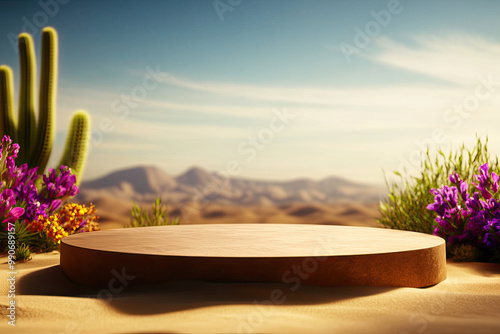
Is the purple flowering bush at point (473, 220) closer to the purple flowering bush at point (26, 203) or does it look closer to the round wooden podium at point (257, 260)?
the round wooden podium at point (257, 260)

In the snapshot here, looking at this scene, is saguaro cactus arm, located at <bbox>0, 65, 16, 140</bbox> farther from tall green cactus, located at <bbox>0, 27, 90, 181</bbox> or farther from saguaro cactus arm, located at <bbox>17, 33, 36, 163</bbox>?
saguaro cactus arm, located at <bbox>17, 33, 36, 163</bbox>

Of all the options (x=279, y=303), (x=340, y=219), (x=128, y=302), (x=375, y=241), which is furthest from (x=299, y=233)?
(x=340, y=219)

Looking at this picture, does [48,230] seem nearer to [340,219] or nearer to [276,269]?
[276,269]

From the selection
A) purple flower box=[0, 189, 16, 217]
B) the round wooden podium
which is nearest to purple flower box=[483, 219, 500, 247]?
the round wooden podium

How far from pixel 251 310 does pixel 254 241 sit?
3.28ft

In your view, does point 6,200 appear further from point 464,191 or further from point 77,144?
point 464,191

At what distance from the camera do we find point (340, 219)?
9508 mm

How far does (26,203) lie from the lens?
475 cm

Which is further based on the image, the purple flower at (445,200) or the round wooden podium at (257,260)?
the purple flower at (445,200)

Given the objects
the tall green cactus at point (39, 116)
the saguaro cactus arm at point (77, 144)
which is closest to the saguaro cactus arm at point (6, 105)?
the tall green cactus at point (39, 116)

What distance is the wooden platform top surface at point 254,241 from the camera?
260 cm

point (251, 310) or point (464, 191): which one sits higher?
point (464, 191)

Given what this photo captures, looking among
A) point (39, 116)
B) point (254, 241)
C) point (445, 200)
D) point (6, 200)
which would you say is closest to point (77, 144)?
point (39, 116)

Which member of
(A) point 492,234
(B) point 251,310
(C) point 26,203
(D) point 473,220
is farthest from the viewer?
(C) point 26,203
